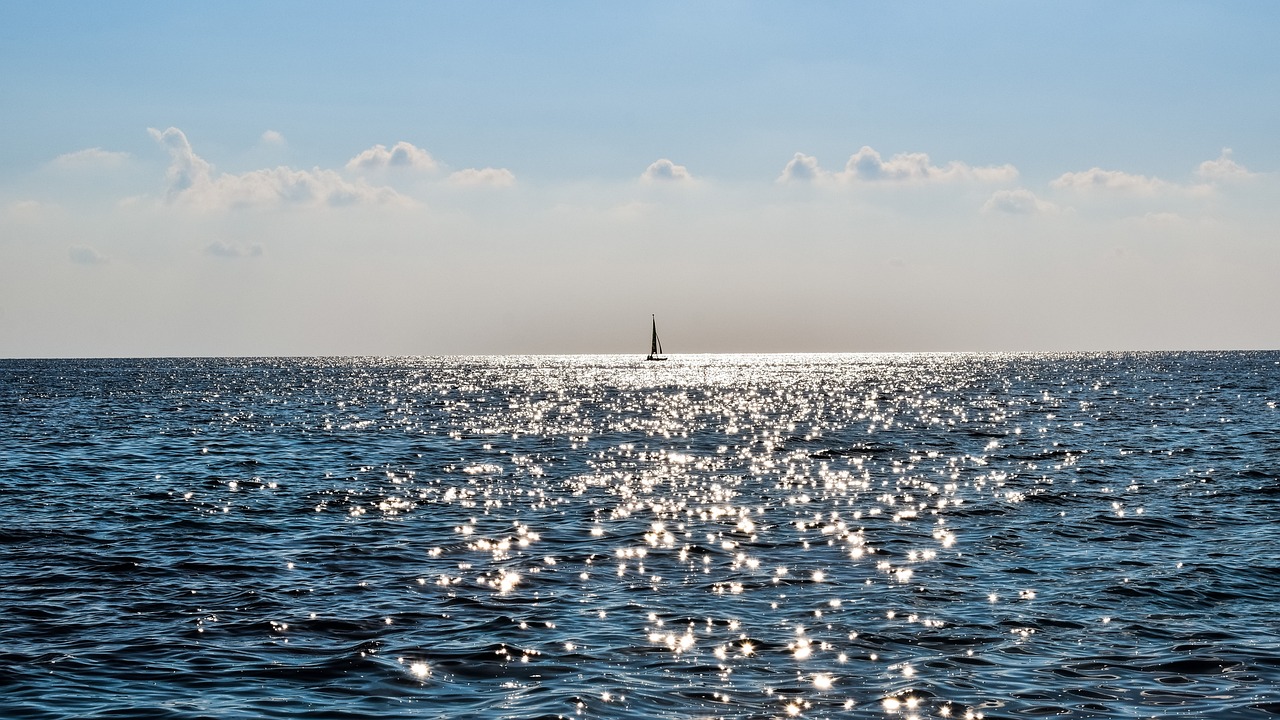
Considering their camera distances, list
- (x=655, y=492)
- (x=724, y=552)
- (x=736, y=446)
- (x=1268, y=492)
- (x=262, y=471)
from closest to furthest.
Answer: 1. (x=724, y=552)
2. (x=1268, y=492)
3. (x=655, y=492)
4. (x=262, y=471)
5. (x=736, y=446)

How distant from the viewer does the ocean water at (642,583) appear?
14320 mm

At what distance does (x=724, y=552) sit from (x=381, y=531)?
31.6ft

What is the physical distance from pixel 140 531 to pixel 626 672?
701 inches

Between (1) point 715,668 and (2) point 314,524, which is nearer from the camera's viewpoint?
(1) point 715,668

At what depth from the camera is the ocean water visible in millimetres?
14320

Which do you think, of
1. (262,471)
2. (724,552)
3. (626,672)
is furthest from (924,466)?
(626,672)

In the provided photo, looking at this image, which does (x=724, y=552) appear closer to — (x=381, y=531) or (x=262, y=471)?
(x=381, y=531)

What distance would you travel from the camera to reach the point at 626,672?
1515cm

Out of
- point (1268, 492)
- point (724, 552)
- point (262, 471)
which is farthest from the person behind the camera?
point (262, 471)

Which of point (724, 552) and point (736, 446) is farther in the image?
point (736, 446)

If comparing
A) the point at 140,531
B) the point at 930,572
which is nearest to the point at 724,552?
the point at 930,572

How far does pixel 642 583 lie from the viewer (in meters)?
21.4

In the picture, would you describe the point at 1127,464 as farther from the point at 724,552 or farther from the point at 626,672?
the point at 626,672

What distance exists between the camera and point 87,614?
18469 mm
